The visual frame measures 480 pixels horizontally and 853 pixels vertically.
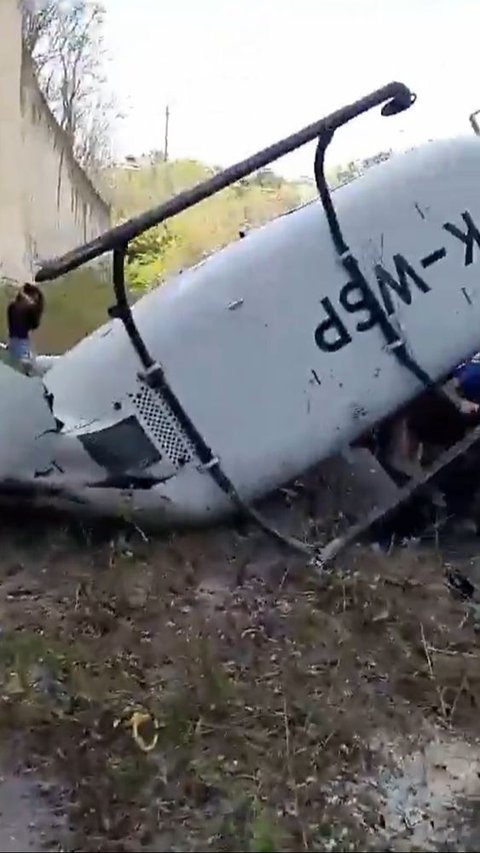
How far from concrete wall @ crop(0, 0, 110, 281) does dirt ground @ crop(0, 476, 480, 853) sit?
40.4 ft

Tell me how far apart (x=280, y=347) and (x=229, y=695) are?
7.45 ft

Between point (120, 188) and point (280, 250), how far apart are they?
26.6 meters

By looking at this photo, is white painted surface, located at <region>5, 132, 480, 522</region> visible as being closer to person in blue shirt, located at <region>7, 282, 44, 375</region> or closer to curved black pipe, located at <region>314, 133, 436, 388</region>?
curved black pipe, located at <region>314, 133, 436, 388</region>

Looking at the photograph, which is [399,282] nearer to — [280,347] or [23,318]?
[280,347]

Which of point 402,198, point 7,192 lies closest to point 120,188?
point 7,192

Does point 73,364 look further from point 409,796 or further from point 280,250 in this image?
point 409,796

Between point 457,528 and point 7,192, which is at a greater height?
point 7,192

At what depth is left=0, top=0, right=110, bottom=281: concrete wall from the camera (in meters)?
18.3

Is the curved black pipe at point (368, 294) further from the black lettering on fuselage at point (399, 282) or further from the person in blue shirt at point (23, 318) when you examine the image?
the person in blue shirt at point (23, 318)

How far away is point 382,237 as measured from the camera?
18.6ft

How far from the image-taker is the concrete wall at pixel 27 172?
60.0ft

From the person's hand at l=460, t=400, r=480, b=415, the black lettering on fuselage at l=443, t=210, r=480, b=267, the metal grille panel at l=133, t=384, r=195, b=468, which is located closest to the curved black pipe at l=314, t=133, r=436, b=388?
the person's hand at l=460, t=400, r=480, b=415

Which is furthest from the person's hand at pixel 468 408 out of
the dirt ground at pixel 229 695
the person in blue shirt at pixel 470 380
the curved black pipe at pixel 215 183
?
the curved black pipe at pixel 215 183

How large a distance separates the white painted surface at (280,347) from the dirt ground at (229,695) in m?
0.38
